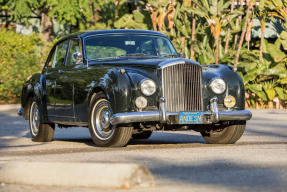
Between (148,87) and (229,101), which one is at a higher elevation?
(148,87)

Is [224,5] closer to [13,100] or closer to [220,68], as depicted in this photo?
[13,100]

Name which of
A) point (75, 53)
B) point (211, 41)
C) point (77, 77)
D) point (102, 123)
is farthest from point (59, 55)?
point (211, 41)

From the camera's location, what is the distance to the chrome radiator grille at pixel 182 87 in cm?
976

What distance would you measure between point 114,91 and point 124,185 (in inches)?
151

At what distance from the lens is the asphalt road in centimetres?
623

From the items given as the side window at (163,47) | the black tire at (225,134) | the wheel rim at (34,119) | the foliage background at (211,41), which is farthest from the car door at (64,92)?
the foliage background at (211,41)

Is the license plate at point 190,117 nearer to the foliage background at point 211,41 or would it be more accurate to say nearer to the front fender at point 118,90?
the front fender at point 118,90

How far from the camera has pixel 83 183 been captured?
6.09 metres

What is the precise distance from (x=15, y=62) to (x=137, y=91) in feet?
53.3

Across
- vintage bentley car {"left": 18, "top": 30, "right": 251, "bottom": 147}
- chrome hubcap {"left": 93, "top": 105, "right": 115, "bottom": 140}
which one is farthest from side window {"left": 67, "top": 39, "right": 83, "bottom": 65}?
chrome hubcap {"left": 93, "top": 105, "right": 115, "bottom": 140}

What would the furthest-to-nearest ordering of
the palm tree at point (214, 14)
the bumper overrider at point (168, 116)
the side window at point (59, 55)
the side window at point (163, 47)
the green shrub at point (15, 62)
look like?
the green shrub at point (15, 62) < the palm tree at point (214, 14) < the side window at point (59, 55) < the side window at point (163, 47) < the bumper overrider at point (168, 116)

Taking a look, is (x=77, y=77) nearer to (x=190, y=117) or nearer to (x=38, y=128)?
(x=38, y=128)

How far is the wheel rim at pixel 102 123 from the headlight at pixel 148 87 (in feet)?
1.89

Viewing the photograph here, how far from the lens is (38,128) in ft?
40.1
